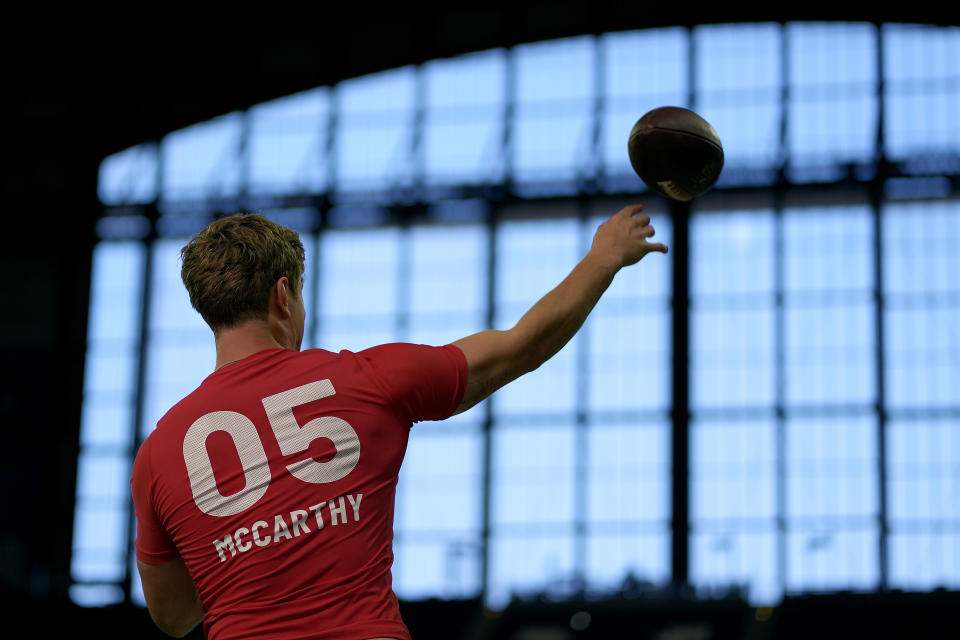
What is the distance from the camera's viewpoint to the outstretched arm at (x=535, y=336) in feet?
9.82

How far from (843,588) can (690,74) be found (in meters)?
7.56

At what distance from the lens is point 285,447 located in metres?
2.90

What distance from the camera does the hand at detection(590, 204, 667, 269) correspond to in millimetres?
3264

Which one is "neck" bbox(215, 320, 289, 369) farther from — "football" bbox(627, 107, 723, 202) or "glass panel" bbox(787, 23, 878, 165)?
"glass panel" bbox(787, 23, 878, 165)

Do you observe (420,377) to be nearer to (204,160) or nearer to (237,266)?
(237,266)

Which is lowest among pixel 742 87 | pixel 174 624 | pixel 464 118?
pixel 174 624

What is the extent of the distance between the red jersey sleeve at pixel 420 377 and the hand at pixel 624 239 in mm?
498

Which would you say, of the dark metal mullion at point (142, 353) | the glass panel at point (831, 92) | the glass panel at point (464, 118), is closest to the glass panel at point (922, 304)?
the glass panel at point (831, 92)

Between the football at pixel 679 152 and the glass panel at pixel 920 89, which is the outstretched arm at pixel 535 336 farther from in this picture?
the glass panel at pixel 920 89

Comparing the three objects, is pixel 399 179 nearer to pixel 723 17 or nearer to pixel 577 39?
pixel 577 39

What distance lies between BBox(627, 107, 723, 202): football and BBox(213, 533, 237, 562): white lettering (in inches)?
91.1

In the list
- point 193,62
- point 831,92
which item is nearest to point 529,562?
point 831,92

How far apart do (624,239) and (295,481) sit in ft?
3.20

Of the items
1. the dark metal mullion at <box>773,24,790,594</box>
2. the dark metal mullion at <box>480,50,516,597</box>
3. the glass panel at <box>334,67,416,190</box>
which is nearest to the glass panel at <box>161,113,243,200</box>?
the glass panel at <box>334,67,416,190</box>
